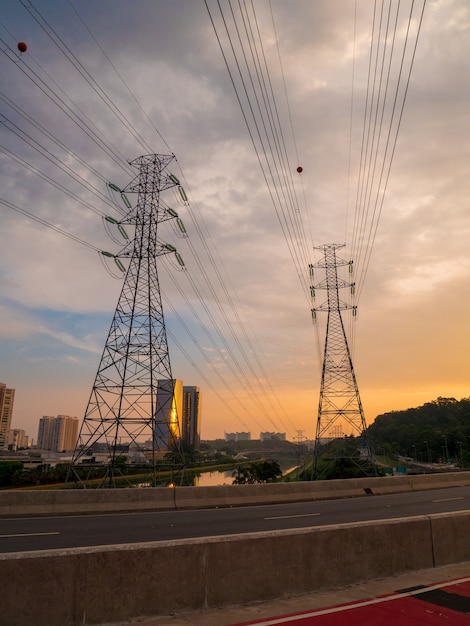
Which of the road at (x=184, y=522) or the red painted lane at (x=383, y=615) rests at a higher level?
the red painted lane at (x=383, y=615)

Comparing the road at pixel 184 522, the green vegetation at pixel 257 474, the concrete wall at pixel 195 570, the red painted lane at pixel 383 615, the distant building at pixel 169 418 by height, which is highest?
the distant building at pixel 169 418

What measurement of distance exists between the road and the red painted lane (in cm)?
697

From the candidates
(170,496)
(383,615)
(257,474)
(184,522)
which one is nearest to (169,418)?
(170,496)

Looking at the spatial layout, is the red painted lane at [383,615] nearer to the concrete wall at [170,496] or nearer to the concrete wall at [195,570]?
the concrete wall at [195,570]

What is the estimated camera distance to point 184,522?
51.5ft

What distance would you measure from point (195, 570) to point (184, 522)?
10305 mm

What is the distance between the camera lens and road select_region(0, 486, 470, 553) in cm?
1202

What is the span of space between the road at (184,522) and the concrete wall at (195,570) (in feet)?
20.0

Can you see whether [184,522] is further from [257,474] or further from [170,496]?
[257,474]

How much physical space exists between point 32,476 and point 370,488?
162 ft

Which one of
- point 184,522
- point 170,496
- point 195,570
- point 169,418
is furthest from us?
point 169,418

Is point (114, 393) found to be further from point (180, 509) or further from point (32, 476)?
point (32, 476)

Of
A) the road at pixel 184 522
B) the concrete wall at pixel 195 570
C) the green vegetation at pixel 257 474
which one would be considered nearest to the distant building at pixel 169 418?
the road at pixel 184 522

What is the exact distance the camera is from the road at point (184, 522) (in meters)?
12.0
